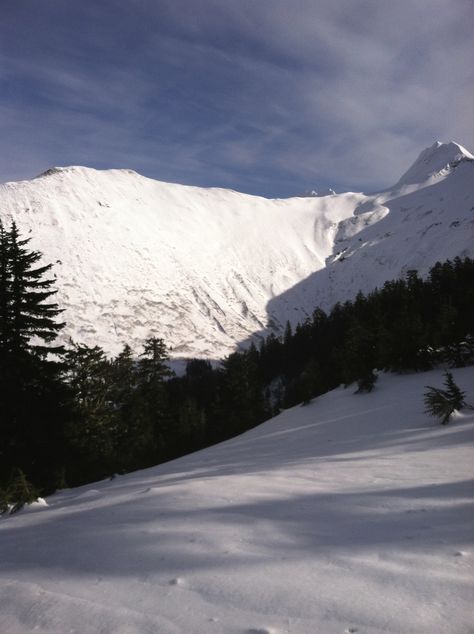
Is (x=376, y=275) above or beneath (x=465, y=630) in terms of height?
above

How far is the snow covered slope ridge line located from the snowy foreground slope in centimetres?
11849

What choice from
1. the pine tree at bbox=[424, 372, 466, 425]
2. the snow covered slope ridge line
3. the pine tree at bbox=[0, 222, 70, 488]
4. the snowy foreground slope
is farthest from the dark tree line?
the snow covered slope ridge line

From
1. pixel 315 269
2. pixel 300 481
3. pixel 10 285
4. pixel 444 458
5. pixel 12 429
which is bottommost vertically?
pixel 444 458

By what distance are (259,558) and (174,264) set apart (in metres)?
169

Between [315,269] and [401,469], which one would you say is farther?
[315,269]

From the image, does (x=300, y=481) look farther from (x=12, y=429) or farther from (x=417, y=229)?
(x=417, y=229)

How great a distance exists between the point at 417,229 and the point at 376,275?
35438 mm

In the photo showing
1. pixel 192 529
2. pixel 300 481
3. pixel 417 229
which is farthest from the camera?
pixel 417 229

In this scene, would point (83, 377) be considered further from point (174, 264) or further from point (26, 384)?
point (174, 264)

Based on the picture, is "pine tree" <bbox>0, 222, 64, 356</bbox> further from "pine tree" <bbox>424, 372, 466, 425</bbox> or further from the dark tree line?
"pine tree" <bbox>424, 372, 466, 425</bbox>

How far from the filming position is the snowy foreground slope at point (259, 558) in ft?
7.98

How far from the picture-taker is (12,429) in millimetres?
13039

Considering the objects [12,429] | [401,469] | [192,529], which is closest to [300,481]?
[401,469]

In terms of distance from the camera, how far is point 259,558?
10.2 feet
